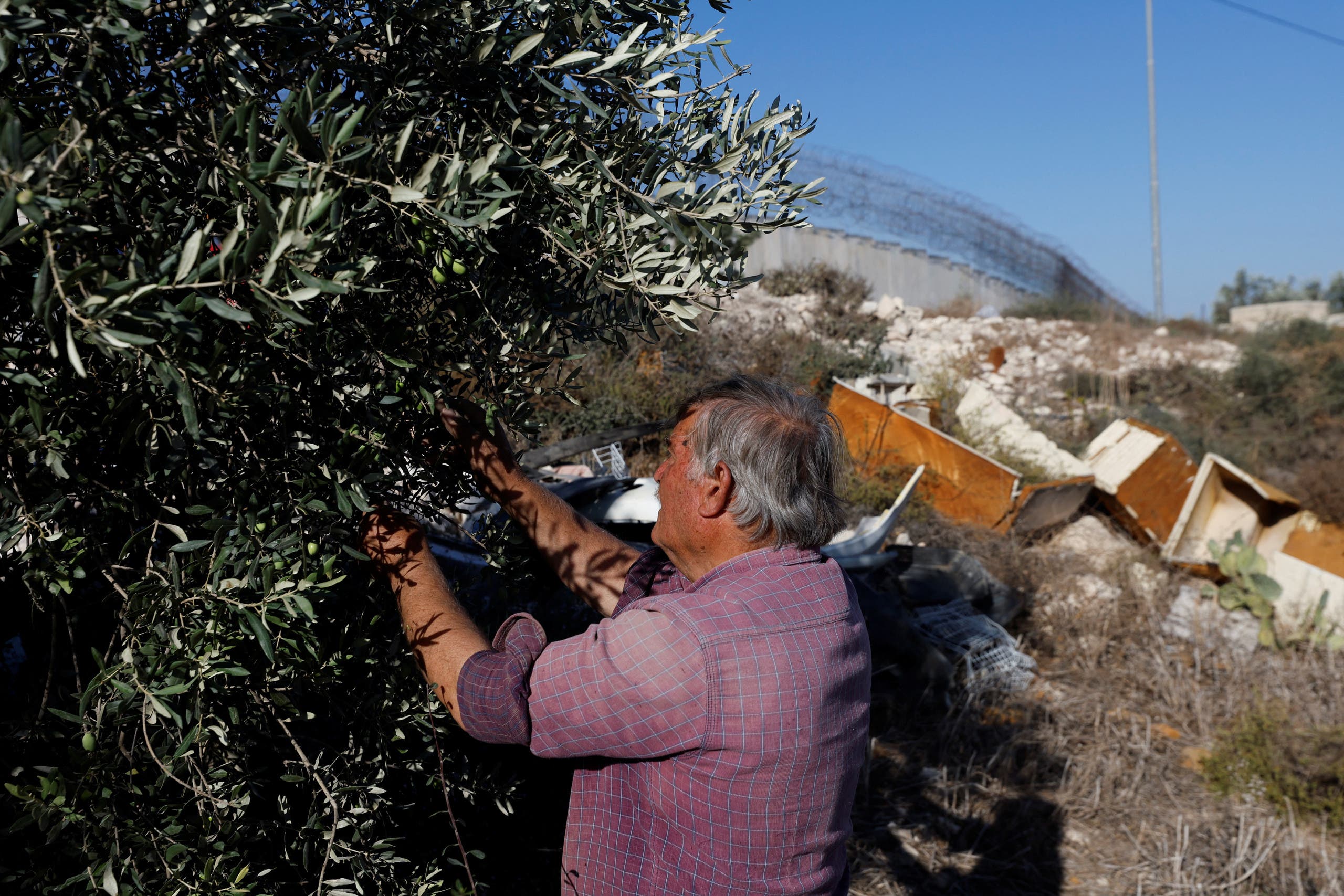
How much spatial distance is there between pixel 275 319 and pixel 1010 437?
8.23 m

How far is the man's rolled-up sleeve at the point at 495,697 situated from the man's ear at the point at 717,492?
1.42ft

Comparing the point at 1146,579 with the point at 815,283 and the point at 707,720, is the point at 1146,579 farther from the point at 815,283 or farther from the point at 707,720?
the point at 815,283

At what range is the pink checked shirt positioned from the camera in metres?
1.42

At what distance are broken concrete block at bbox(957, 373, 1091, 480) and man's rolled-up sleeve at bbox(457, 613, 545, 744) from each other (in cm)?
728

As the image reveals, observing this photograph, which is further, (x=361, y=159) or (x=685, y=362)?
(x=685, y=362)

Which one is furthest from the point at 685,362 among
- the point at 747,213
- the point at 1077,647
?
the point at 747,213

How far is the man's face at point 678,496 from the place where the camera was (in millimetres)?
1693

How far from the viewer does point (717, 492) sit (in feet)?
5.43

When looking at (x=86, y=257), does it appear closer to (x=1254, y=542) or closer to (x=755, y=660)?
(x=755, y=660)

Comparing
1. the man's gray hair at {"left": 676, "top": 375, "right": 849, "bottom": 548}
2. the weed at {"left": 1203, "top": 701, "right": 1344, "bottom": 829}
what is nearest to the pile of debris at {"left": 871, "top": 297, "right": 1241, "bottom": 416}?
the weed at {"left": 1203, "top": 701, "right": 1344, "bottom": 829}

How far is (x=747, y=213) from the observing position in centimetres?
168

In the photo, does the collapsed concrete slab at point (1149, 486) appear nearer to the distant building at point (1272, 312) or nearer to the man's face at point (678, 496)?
the man's face at point (678, 496)

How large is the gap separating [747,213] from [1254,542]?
7.89 meters

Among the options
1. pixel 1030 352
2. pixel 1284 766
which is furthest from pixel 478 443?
pixel 1030 352
